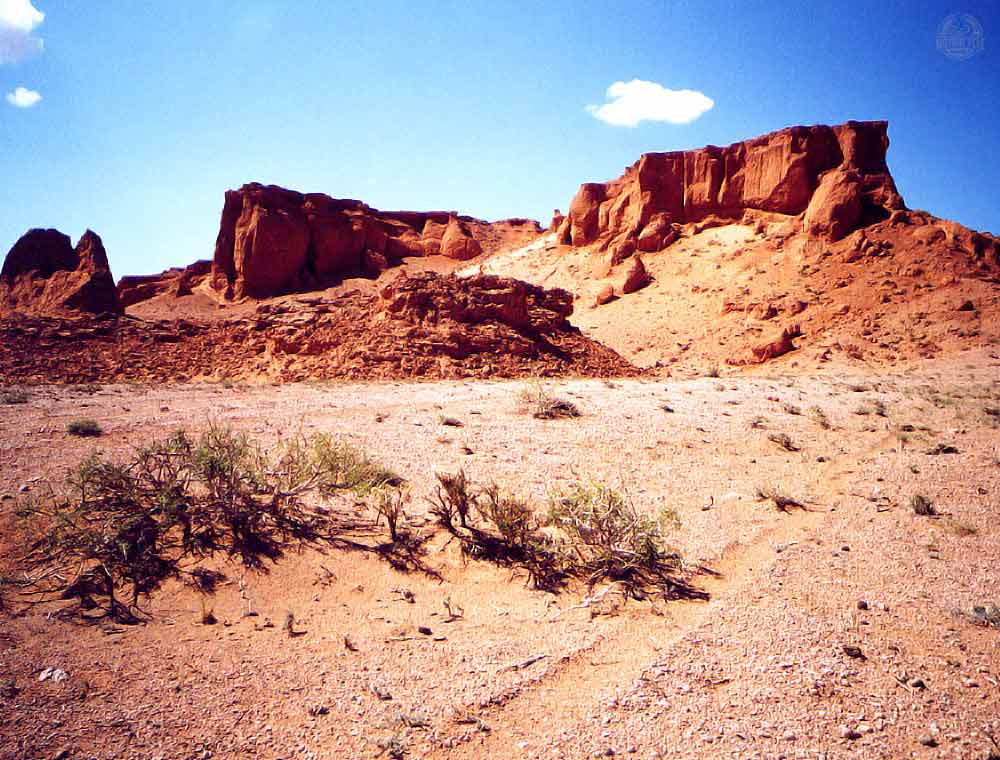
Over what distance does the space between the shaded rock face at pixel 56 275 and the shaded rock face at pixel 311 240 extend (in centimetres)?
1772

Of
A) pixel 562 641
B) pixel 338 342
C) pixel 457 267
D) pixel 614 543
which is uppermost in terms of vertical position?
pixel 457 267

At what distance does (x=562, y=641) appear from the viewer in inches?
141

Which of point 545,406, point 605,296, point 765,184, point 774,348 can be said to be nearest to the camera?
point 545,406

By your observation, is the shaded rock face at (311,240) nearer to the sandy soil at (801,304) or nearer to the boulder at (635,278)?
the boulder at (635,278)

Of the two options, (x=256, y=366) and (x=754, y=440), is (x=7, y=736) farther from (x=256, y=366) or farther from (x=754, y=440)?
(x=256, y=366)

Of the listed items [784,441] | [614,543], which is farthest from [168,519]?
[784,441]

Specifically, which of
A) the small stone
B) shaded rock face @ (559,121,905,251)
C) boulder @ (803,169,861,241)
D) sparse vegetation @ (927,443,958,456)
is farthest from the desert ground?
shaded rock face @ (559,121,905,251)

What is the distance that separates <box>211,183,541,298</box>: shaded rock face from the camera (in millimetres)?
43656

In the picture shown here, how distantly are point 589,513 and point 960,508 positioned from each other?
4225 mm

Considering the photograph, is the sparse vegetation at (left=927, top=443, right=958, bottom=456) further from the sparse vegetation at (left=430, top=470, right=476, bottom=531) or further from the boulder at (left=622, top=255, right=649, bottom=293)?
the boulder at (left=622, top=255, right=649, bottom=293)

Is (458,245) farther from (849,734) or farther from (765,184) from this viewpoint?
(849,734)

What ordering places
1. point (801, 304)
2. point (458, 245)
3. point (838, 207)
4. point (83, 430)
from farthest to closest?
1. point (458, 245)
2. point (838, 207)
3. point (801, 304)
4. point (83, 430)

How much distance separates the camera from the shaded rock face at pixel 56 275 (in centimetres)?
2256

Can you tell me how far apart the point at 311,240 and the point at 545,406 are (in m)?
43.1
